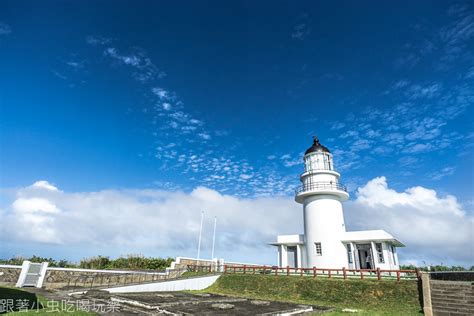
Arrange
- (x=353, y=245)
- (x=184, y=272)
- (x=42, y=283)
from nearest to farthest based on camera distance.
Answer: (x=42, y=283) → (x=353, y=245) → (x=184, y=272)

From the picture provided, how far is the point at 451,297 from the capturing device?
13.2 metres

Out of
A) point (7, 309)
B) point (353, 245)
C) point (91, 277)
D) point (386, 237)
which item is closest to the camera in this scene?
point (7, 309)

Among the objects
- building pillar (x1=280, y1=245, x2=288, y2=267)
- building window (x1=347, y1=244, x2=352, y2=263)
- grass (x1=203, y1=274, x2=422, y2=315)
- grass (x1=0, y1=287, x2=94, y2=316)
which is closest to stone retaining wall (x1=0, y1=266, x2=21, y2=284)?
grass (x1=0, y1=287, x2=94, y2=316)

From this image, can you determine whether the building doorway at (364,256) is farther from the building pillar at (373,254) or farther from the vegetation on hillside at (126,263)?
the vegetation on hillside at (126,263)

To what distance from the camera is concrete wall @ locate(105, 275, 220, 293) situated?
1703 centimetres

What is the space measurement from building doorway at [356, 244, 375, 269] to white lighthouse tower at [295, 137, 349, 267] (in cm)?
151

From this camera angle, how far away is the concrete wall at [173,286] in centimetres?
1703

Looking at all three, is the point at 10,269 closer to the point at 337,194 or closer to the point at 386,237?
the point at 337,194

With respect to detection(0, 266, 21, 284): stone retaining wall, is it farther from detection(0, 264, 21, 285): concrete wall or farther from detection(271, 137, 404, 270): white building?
detection(271, 137, 404, 270): white building

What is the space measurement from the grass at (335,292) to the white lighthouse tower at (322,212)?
3.97m

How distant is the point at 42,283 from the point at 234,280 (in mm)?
11892

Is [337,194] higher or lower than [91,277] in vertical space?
higher

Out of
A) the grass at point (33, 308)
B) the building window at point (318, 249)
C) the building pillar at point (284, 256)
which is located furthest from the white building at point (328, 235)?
the grass at point (33, 308)

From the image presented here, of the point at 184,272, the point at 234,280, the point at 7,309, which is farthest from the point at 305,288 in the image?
the point at 7,309
